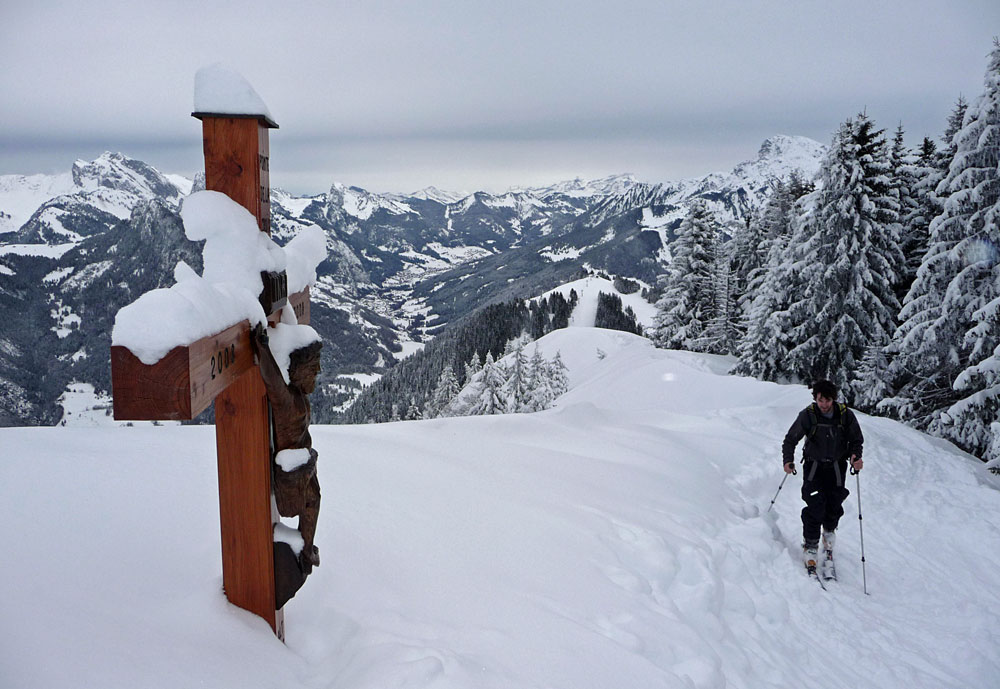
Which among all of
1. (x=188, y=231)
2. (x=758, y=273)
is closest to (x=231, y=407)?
(x=188, y=231)

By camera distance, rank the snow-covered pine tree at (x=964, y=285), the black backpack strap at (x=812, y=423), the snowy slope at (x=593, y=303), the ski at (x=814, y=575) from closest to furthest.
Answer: the ski at (x=814, y=575)
the black backpack strap at (x=812, y=423)
the snow-covered pine tree at (x=964, y=285)
the snowy slope at (x=593, y=303)

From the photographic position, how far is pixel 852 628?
16.8 ft

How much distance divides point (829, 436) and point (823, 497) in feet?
2.19

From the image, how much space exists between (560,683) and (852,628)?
362 centimetres

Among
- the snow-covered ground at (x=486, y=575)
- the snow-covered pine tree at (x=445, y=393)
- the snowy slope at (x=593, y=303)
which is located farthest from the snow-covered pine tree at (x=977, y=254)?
the snowy slope at (x=593, y=303)

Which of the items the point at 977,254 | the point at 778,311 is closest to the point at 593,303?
the point at 778,311

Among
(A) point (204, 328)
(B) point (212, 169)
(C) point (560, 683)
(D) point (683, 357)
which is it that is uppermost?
(B) point (212, 169)

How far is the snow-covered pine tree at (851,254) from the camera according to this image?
20.6m

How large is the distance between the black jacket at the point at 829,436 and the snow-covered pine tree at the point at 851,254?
16593mm

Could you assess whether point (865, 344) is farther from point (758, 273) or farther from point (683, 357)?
point (758, 273)

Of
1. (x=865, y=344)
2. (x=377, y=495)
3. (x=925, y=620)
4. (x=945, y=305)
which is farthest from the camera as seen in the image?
(x=865, y=344)

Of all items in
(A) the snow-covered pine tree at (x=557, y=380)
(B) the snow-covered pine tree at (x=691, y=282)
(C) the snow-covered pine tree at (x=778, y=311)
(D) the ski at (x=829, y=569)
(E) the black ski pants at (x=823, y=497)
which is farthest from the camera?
(A) the snow-covered pine tree at (x=557, y=380)

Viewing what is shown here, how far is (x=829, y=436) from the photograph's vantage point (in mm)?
6352

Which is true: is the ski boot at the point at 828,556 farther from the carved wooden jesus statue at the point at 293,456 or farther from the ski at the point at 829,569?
the carved wooden jesus statue at the point at 293,456
